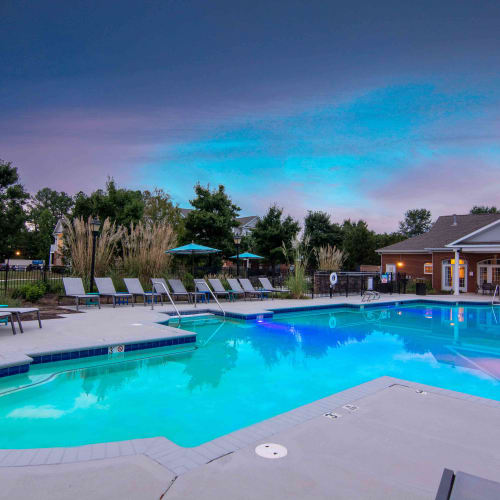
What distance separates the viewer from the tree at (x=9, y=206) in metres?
19.4

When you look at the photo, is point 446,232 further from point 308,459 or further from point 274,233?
point 308,459

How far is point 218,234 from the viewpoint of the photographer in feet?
61.5

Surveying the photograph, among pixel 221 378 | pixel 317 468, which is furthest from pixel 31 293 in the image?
pixel 317 468

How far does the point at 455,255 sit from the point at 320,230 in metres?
11.0

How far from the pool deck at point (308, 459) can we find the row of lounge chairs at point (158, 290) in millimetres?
5871

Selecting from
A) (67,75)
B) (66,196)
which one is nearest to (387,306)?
(67,75)

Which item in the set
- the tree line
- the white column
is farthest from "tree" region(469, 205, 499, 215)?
the white column

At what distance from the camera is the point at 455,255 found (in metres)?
18.0

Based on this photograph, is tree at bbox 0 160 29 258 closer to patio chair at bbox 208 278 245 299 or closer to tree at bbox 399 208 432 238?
patio chair at bbox 208 278 245 299

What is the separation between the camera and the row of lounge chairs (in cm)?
926

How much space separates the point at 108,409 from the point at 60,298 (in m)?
7.40

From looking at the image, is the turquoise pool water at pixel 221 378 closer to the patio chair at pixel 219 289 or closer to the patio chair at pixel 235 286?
the patio chair at pixel 219 289

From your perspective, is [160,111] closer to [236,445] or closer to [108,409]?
[108,409]

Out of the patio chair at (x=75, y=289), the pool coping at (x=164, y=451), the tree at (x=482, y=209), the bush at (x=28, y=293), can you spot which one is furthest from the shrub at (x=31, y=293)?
the tree at (x=482, y=209)
